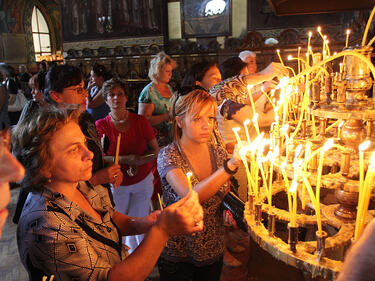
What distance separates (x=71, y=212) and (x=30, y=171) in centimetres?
25

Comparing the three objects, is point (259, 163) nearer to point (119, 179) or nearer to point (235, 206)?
point (235, 206)

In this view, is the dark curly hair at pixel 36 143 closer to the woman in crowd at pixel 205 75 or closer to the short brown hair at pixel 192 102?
the short brown hair at pixel 192 102

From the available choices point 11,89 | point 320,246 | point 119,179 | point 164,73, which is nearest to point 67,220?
point 320,246

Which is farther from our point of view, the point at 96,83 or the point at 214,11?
the point at 214,11

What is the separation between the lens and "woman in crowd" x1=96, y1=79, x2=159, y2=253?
10.8 ft

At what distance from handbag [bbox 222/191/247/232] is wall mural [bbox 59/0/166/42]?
11.7 m

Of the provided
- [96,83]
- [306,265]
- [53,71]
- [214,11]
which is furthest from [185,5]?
[306,265]

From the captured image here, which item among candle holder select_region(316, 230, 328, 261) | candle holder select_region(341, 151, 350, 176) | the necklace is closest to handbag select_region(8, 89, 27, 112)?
the necklace

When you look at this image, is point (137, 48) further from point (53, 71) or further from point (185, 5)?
point (53, 71)

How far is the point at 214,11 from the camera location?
1205cm

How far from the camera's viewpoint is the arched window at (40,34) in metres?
20.4

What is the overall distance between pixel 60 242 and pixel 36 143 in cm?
44

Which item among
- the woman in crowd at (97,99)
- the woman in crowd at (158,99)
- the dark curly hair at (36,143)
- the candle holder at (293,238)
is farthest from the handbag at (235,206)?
the woman in crowd at (97,99)

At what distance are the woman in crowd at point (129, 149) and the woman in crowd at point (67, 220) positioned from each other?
1.72 meters
